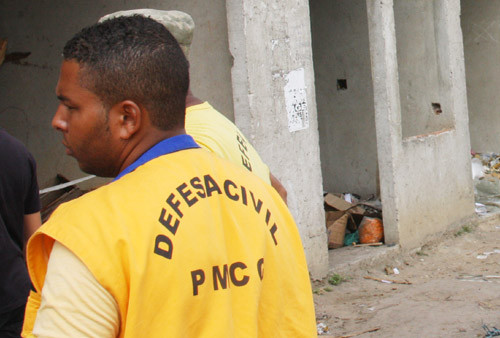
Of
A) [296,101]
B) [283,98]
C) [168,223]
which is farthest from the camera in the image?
[296,101]

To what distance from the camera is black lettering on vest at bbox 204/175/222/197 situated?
1400mm

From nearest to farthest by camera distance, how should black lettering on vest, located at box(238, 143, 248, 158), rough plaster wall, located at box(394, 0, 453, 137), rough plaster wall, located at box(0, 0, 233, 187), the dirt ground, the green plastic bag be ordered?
1. black lettering on vest, located at box(238, 143, 248, 158)
2. the dirt ground
3. rough plaster wall, located at box(0, 0, 233, 187)
4. the green plastic bag
5. rough plaster wall, located at box(394, 0, 453, 137)

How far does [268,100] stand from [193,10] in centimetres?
96

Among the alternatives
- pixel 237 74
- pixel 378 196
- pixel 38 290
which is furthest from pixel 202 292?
pixel 378 196

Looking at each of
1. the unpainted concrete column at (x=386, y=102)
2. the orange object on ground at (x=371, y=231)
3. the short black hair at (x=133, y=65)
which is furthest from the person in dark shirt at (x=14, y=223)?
the orange object on ground at (x=371, y=231)

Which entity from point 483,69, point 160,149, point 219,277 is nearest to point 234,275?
point 219,277

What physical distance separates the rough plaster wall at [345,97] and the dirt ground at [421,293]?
1.51m

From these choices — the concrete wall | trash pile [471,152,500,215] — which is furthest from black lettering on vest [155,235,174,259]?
trash pile [471,152,500,215]

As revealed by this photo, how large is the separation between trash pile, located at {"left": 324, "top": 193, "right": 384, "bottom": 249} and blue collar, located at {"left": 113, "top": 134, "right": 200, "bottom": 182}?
6425 millimetres

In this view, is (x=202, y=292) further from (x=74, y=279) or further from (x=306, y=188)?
(x=306, y=188)

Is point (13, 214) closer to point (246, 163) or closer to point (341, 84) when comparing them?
point (246, 163)

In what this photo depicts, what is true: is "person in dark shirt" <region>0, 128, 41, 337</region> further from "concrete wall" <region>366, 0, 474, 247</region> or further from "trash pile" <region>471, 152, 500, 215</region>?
Answer: "trash pile" <region>471, 152, 500, 215</region>

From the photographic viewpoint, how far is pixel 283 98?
6.29 meters

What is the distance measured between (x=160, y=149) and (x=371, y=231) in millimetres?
6556
